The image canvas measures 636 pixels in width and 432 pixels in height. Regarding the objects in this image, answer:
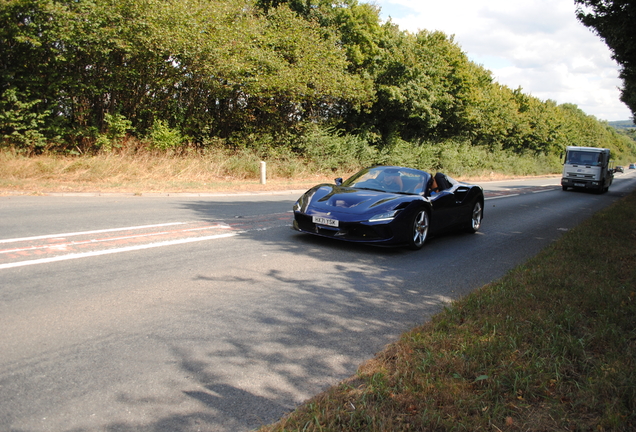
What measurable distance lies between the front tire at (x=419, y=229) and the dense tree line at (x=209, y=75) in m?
13.9

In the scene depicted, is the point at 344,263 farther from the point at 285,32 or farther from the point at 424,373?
the point at 285,32

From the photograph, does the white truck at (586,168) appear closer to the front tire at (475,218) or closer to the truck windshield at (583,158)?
the truck windshield at (583,158)

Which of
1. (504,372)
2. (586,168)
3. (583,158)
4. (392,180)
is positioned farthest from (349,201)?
(583,158)

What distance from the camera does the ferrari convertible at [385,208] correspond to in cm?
702

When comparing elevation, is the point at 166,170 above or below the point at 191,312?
above

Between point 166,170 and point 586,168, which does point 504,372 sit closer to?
point 166,170

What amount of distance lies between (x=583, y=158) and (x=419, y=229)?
973 inches

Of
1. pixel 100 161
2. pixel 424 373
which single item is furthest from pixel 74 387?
pixel 100 161

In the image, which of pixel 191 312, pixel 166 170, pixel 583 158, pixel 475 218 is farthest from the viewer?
A: pixel 583 158

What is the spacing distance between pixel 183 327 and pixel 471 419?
7.69ft

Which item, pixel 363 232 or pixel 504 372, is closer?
pixel 504 372

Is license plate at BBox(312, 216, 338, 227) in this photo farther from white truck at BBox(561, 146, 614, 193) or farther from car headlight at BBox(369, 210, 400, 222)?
white truck at BBox(561, 146, 614, 193)

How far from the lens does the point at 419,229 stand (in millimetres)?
7727

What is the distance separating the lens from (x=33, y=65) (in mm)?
17266
